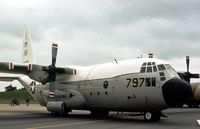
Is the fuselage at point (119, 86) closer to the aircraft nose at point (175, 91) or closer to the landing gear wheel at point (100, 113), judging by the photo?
the aircraft nose at point (175, 91)

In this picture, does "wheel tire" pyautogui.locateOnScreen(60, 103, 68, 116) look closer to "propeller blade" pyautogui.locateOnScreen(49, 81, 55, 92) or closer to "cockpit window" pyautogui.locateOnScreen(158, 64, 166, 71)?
"propeller blade" pyautogui.locateOnScreen(49, 81, 55, 92)

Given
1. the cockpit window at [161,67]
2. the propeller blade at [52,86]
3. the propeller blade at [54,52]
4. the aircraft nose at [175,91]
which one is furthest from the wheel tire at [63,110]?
the aircraft nose at [175,91]

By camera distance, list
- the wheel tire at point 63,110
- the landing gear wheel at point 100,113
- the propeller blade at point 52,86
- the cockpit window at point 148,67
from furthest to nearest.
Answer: the propeller blade at point 52,86, the landing gear wheel at point 100,113, the wheel tire at point 63,110, the cockpit window at point 148,67

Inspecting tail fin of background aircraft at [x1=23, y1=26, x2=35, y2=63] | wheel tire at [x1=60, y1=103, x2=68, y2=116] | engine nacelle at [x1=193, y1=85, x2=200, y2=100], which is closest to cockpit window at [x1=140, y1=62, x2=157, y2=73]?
wheel tire at [x1=60, y1=103, x2=68, y2=116]

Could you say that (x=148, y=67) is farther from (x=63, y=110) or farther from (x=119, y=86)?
(x=63, y=110)

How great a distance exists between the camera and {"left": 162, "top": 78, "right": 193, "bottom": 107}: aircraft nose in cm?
2023

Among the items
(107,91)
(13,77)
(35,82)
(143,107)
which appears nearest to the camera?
(143,107)

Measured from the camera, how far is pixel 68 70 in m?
27.5

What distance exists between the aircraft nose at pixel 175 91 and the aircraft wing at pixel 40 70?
8.81 meters

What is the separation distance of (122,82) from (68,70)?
5.99 m

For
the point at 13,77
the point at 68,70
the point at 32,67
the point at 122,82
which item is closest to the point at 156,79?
the point at 122,82

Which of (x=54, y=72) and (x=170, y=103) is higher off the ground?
(x=54, y=72)

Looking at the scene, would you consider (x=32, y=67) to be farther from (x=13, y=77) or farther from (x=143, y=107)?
(x=143, y=107)

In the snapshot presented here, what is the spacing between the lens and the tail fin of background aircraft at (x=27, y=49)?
3475 centimetres
